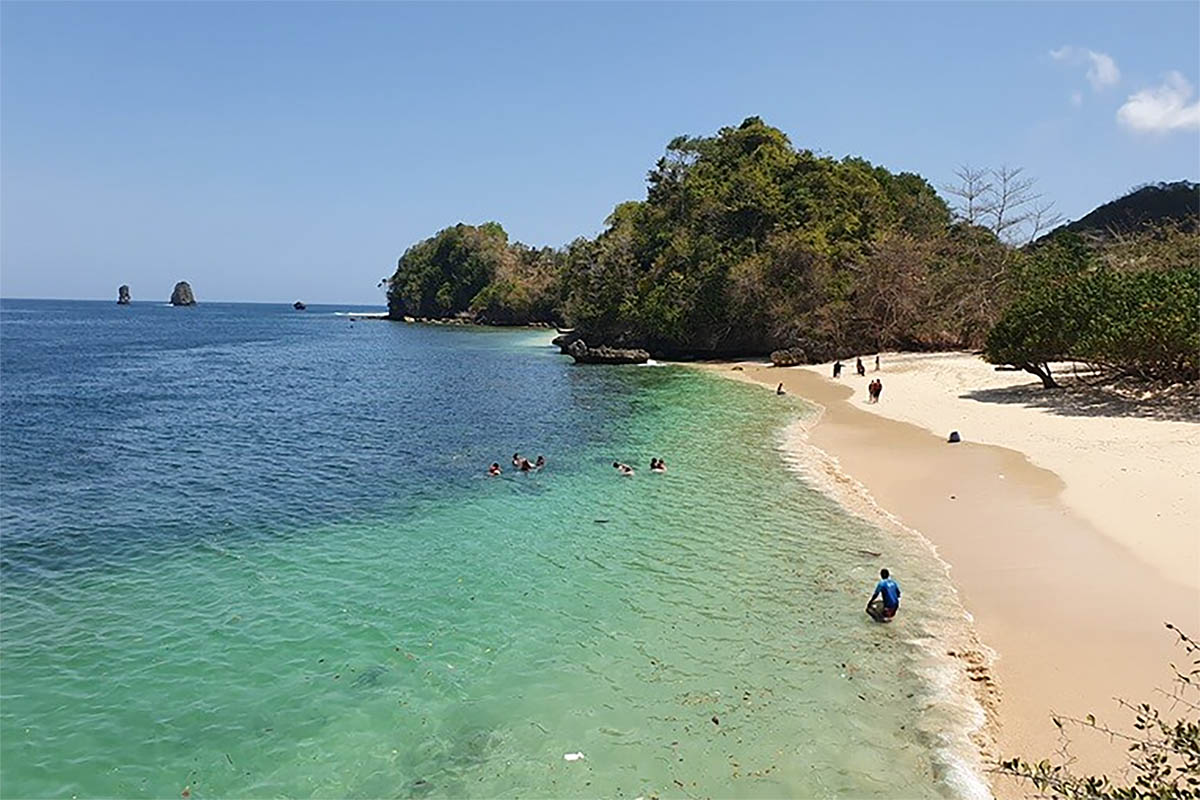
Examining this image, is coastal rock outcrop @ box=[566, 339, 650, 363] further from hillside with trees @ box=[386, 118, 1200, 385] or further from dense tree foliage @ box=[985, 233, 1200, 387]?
dense tree foliage @ box=[985, 233, 1200, 387]

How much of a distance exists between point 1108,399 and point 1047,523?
16768 mm

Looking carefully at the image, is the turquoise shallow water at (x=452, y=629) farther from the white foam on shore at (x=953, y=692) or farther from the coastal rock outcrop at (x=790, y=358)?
the coastal rock outcrop at (x=790, y=358)

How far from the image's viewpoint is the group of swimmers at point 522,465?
2417 cm

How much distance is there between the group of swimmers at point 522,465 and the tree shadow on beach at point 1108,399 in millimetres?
20232

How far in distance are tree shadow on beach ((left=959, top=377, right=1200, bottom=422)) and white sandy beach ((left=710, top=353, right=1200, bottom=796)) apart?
197mm

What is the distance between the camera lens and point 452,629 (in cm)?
1292

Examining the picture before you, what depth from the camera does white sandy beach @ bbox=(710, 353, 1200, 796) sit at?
10266mm

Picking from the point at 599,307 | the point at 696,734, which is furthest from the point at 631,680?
the point at 599,307

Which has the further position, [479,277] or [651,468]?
[479,277]

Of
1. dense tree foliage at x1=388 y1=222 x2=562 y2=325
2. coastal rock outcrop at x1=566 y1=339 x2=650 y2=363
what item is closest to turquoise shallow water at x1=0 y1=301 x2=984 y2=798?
coastal rock outcrop at x1=566 y1=339 x2=650 y2=363

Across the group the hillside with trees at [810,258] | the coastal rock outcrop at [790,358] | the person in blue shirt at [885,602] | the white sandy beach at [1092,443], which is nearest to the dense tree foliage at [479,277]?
the hillside with trees at [810,258]

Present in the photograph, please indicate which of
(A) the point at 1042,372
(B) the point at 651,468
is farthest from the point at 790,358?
(B) the point at 651,468

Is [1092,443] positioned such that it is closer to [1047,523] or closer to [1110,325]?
[1110,325]

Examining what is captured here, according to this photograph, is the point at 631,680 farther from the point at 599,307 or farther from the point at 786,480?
the point at 599,307
